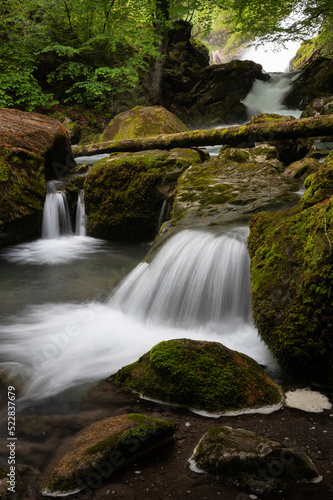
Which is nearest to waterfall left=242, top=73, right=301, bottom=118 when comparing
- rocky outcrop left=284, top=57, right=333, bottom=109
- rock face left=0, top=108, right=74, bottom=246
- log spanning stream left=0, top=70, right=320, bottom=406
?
rocky outcrop left=284, top=57, right=333, bottom=109

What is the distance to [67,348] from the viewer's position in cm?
356

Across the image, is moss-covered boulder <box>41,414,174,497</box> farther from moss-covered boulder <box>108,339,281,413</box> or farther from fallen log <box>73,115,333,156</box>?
fallen log <box>73,115,333,156</box>

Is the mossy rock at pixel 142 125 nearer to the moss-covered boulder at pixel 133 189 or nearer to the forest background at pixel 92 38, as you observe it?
the moss-covered boulder at pixel 133 189

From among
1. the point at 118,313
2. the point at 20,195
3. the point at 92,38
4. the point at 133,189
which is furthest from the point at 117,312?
the point at 92,38

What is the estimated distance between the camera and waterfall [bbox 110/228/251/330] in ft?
12.9

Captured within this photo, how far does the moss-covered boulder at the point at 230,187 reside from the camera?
5.48 metres

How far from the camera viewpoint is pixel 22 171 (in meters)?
7.05

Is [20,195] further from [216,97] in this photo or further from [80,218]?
[216,97]

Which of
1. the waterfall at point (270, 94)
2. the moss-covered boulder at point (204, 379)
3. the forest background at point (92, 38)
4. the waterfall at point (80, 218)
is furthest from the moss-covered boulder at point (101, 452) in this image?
the waterfall at point (270, 94)

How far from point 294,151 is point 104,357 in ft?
23.6

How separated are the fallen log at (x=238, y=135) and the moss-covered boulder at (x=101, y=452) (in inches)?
266

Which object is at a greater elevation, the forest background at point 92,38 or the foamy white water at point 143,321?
the forest background at point 92,38

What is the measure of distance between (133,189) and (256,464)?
623 centimetres

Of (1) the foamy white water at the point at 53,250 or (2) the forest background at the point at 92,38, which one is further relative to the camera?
(2) the forest background at the point at 92,38
